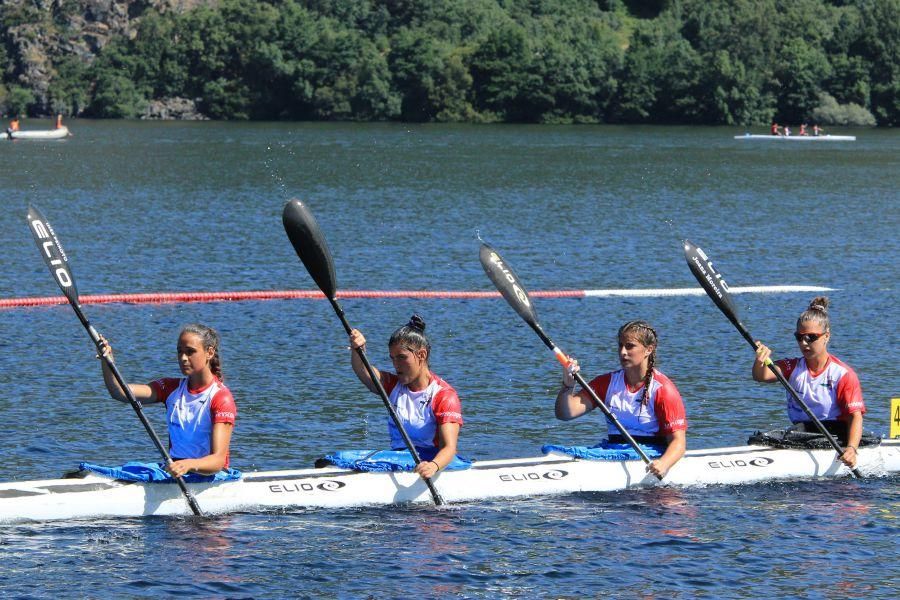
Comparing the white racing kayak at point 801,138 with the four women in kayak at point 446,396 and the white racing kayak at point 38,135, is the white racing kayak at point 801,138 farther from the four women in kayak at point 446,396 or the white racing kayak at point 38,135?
the four women in kayak at point 446,396

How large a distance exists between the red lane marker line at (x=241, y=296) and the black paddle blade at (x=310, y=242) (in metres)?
15.5

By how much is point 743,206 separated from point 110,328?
34654 mm

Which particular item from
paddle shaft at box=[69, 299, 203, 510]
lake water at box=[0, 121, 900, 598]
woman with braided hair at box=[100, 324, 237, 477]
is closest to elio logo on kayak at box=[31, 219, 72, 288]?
paddle shaft at box=[69, 299, 203, 510]

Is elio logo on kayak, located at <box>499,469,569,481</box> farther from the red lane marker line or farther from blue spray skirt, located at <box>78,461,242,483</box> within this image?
the red lane marker line

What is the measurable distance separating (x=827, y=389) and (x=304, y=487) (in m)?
5.92

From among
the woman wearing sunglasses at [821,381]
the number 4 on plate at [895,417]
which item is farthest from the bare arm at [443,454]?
the number 4 on plate at [895,417]

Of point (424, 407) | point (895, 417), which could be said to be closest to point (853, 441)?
point (895, 417)

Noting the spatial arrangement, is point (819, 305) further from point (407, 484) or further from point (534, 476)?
point (407, 484)

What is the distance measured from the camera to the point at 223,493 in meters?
15.6

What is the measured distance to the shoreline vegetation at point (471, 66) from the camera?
148m

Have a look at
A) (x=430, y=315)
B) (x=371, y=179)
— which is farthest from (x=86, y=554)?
(x=371, y=179)

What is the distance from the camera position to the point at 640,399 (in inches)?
656

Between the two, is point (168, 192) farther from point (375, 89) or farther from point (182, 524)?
point (375, 89)

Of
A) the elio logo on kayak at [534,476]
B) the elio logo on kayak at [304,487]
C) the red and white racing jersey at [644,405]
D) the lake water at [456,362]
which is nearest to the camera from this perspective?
the lake water at [456,362]
